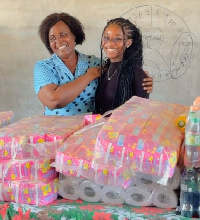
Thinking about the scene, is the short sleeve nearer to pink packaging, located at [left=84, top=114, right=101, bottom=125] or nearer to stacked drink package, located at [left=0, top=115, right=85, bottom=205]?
pink packaging, located at [left=84, top=114, right=101, bottom=125]

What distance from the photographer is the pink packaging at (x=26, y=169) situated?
3.94 feet

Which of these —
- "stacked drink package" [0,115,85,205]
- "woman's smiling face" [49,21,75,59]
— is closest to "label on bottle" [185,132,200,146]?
"stacked drink package" [0,115,85,205]

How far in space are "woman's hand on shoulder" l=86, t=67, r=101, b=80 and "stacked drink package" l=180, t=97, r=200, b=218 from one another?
847 millimetres

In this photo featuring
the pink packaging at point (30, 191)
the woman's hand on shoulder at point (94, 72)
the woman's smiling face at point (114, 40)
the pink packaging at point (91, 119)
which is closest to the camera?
the pink packaging at point (30, 191)

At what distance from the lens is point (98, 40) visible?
12.0ft

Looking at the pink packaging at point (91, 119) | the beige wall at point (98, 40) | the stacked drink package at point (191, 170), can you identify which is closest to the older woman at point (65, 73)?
the pink packaging at point (91, 119)

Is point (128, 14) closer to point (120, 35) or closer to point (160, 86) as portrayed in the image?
point (160, 86)

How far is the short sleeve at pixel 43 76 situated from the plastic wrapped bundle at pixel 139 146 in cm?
71

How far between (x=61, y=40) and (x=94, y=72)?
0.26 m

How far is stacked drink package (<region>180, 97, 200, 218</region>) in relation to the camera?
108 cm

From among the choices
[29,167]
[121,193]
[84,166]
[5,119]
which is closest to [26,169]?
[29,167]

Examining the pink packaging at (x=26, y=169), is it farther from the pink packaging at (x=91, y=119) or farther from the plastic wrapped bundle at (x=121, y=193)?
the pink packaging at (x=91, y=119)

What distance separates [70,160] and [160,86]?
2583 mm

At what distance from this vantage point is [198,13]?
3.41 m
